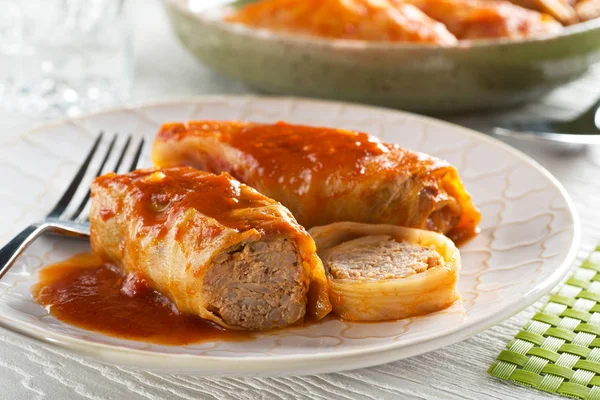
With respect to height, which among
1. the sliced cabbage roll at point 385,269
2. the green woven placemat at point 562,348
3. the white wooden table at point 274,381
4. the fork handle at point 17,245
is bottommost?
the green woven placemat at point 562,348

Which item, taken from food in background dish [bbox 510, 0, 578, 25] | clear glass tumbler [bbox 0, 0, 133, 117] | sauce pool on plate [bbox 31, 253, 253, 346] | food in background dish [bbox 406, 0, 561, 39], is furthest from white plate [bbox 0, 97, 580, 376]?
food in background dish [bbox 510, 0, 578, 25]

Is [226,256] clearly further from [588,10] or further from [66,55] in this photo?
[588,10]

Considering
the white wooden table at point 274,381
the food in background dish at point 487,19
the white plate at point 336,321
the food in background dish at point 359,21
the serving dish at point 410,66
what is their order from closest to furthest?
the white plate at point 336,321, the white wooden table at point 274,381, the serving dish at point 410,66, the food in background dish at point 359,21, the food in background dish at point 487,19

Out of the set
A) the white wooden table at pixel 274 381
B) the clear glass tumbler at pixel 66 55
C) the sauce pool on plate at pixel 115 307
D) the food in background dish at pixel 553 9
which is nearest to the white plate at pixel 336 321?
the sauce pool on plate at pixel 115 307

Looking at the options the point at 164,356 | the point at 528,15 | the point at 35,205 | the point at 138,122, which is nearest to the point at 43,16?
the point at 138,122

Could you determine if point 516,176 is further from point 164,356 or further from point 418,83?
point 164,356

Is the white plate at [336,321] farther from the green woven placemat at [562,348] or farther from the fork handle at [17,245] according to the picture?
the green woven placemat at [562,348]

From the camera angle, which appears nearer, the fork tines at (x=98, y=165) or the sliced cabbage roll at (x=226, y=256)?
the sliced cabbage roll at (x=226, y=256)
